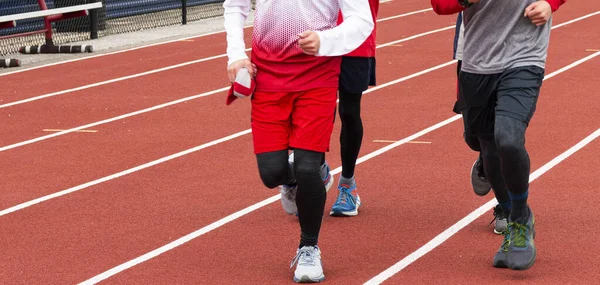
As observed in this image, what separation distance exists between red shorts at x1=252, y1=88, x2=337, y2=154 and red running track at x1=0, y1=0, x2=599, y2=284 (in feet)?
2.16

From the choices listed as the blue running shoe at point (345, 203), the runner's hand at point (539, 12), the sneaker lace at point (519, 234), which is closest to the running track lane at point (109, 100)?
the blue running shoe at point (345, 203)

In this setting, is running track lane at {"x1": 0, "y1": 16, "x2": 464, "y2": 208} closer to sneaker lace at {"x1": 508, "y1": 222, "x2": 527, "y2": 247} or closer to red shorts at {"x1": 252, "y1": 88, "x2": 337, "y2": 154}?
red shorts at {"x1": 252, "y1": 88, "x2": 337, "y2": 154}

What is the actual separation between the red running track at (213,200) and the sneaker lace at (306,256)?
14cm

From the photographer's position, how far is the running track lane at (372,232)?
18.7 feet

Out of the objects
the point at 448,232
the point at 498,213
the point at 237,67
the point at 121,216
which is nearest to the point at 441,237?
the point at 448,232

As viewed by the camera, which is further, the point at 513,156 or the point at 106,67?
the point at 106,67

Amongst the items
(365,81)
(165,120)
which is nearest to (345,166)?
(365,81)

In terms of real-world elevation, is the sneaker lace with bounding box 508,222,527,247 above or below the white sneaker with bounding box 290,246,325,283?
above

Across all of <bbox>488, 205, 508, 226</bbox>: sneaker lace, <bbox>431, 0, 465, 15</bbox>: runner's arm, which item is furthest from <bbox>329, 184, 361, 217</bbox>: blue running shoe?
<bbox>431, 0, 465, 15</bbox>: runner's arm

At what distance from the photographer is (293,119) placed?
218 inches

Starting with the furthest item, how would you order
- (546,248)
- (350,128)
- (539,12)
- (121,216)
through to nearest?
(121,216) < (350,128) < (546,248) < (539,12)

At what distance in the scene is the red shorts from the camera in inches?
215

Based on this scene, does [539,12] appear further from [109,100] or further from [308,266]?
[109,100]

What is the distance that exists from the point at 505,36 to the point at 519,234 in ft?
3.10
